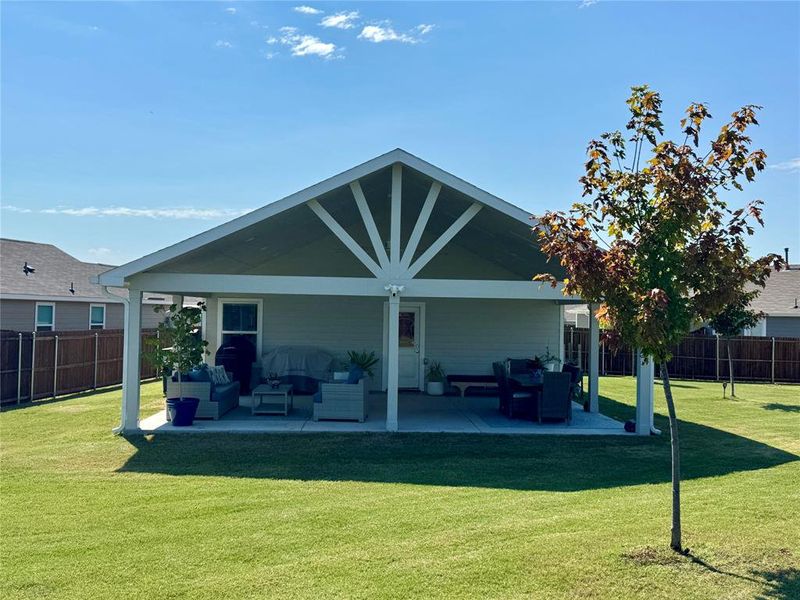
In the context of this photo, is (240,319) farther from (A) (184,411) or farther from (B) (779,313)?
(B) (779,313)

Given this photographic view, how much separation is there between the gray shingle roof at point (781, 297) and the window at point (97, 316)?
22804mm

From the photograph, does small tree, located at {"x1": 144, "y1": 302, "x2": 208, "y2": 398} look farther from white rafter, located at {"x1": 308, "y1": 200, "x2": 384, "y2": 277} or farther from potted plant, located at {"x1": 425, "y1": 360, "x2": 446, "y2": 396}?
potted plant, located at {"x1": 425, "y1": 360, "x2": 446, "y2": 396}

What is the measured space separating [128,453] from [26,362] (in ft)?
22.3

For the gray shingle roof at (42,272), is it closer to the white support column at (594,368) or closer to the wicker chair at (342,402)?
the wicker chair at (342,402)

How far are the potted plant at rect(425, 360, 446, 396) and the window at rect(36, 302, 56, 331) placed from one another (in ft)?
40.1

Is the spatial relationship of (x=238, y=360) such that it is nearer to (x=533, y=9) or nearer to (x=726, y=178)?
(x=533, y=9)

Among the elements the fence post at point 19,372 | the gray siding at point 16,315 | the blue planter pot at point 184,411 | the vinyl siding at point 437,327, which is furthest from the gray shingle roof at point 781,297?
the gray siding at point 16,315

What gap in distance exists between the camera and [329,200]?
36.6ft

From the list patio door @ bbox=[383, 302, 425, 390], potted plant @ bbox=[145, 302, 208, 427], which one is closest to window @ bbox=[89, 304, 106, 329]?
potted plant @ bbox=[145, 302, 208, 427]

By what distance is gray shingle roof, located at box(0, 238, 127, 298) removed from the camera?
1836cm

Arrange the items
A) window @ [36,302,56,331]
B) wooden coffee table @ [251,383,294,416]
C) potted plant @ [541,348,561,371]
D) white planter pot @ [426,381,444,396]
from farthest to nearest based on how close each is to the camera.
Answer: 1. window @ [36,302,56,331]
2. white planter pot @ [426,381,444,396]
3. potted plant @ [541,348,561,371]
4. wooden coffee table @ [251,383,294,416]

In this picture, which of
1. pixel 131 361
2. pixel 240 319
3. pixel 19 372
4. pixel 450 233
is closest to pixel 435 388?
pixel 240 319

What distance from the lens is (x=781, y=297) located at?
2356 cm

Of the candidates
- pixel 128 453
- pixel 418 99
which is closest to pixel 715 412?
pixel 418 99
